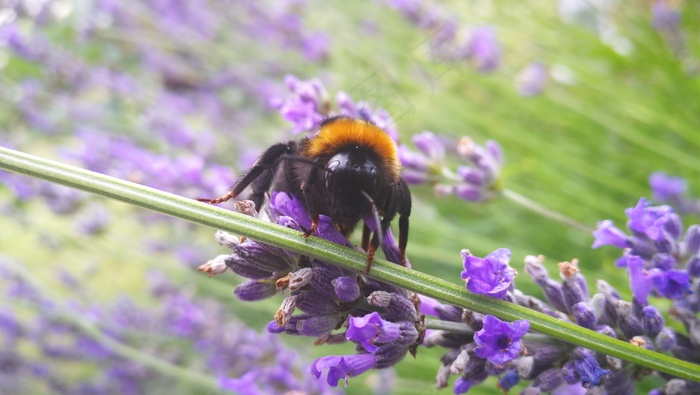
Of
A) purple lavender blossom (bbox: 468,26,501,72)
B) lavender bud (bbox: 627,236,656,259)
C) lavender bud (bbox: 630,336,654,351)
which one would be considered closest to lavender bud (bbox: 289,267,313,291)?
lavender bud (bbox: 630,336,654,351)

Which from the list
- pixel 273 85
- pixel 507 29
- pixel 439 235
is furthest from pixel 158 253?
pixel 507 29

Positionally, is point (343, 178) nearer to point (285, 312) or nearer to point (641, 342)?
point (285, 312)

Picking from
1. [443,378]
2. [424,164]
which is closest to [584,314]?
[443,378]

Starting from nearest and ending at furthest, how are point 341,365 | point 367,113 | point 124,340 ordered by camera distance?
point 341,365
point 367,113
point 124,340

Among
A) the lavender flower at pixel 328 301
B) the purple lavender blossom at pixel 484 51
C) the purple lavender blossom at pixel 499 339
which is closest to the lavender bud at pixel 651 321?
the purple lavender blossom at pixel 499 339

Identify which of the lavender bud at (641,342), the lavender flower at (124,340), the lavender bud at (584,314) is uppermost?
the lavender bud at (584,314)

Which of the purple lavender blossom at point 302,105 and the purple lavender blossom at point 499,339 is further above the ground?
the purple lavender blossom at point 302,105

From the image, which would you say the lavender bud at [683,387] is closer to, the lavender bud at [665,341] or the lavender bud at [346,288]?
the lavender bud at [665,341]

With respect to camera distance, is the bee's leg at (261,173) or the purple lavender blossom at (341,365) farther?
the bee's leg at (261,173)

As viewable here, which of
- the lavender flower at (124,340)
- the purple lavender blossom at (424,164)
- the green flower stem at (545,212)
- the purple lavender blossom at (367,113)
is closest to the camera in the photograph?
the purple lavender blossom at (367,113)
